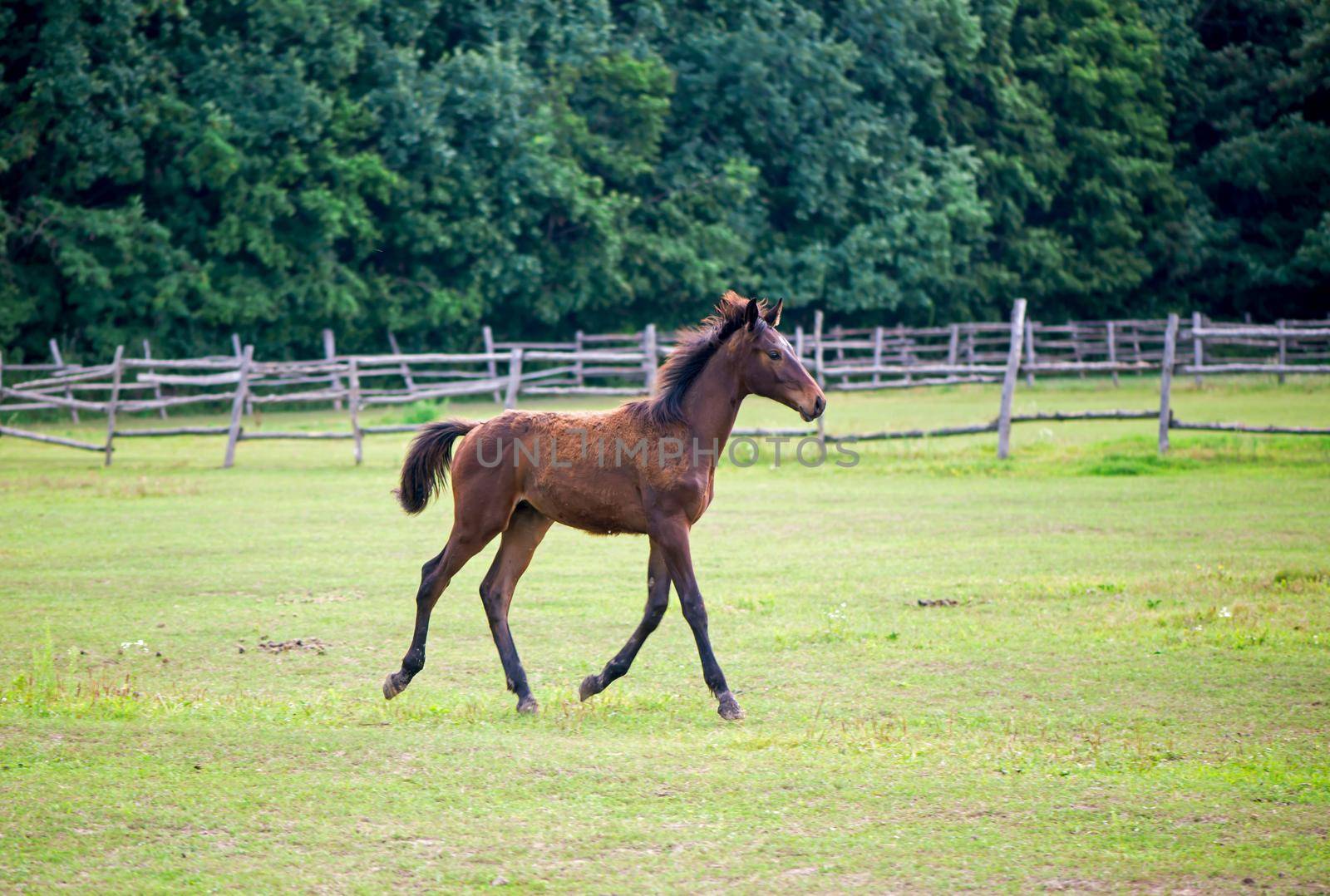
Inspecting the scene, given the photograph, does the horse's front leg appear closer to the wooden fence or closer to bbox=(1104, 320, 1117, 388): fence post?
the wooden fence

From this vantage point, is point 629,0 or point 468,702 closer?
point 468,702

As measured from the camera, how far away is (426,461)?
7629mm

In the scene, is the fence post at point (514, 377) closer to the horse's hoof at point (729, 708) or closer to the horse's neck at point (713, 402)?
the horse's neck at point (713, 402)

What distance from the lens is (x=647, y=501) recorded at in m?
6.97

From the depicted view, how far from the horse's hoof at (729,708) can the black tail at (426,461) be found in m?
2.26

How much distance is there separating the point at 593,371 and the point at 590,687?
18.3 metres

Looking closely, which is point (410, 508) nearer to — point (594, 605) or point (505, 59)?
point (594, 605)

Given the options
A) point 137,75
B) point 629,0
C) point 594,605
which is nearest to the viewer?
point 594,605

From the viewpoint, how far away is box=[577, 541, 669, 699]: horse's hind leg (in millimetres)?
6754

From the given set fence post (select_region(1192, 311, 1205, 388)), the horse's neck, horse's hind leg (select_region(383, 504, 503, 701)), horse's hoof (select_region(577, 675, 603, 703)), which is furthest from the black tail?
fence post (select_region(1192, 311, 1205, 388))

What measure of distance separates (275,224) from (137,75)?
15.6 ft

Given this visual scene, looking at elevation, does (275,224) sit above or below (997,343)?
above

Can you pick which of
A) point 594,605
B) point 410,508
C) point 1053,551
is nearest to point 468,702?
point 410,508

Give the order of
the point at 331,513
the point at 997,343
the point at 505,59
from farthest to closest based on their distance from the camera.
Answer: the point at 997,343
the point at 505,59
the point at 331,513
